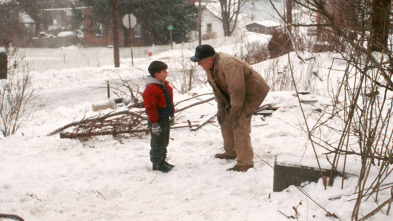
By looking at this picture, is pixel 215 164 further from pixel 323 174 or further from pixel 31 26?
pixel 31 26

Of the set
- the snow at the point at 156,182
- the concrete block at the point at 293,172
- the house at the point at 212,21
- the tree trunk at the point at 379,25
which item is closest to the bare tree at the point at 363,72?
the tree trunk at the point at 379,25

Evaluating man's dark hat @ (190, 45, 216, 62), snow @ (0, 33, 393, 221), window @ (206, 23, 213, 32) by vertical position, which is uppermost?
window @ (206, 23, 213, 32)

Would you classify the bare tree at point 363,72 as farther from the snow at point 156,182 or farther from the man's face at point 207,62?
the man's face at point 207,62

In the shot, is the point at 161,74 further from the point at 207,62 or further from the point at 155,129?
the point at 155,129

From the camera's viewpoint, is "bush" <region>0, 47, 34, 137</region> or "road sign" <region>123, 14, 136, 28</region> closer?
"bush" <region>0, 47, 34, 137</region>

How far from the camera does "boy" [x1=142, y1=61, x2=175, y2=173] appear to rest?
466 centimetres

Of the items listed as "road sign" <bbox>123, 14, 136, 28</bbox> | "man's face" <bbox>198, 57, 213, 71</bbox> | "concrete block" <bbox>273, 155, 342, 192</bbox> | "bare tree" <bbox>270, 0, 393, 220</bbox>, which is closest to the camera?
"bare tree" <bbox>270, 0, 393, 220</bbox>

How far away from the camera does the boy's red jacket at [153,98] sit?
465cm

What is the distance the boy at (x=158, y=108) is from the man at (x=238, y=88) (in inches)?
20.9

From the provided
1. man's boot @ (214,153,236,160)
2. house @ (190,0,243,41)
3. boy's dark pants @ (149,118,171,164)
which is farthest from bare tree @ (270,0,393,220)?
house @ (190,0,243,41)

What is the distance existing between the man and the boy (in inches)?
20.9

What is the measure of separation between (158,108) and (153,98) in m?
0.20

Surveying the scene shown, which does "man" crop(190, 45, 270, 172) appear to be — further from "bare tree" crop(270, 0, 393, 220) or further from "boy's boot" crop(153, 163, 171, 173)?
"bare tree" crop(270, 0, 393, 220)

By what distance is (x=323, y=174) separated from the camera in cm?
357
